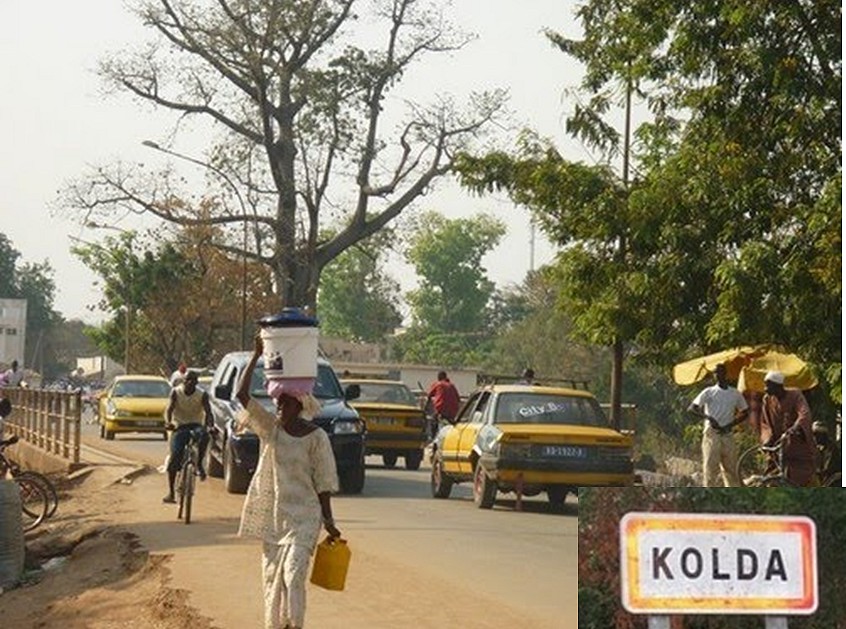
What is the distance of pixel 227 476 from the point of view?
23.4m

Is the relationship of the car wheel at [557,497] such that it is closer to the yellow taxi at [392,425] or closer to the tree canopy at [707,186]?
the tree canopy at [707,186]

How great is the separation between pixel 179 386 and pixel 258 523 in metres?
10.5

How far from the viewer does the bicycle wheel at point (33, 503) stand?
70.5 ft

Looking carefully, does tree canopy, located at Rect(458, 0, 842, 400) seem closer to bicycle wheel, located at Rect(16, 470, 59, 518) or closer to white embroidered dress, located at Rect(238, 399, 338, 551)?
bicycle wheel, located at Rect(16, 470, 59, 518)

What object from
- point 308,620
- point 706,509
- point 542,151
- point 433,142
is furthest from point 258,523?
point 433,142

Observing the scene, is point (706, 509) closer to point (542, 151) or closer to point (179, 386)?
point (179, 386)

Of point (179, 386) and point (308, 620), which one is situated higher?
point (179, 386)

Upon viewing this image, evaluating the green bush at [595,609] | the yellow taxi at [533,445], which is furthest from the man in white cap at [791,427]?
the green bush at [595,609]

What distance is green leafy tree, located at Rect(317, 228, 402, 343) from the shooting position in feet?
418

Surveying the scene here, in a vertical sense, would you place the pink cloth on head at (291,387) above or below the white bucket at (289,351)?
below

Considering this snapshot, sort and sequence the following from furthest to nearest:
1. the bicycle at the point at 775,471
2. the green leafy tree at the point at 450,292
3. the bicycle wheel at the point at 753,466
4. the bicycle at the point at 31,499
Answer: the green leafy tree at the point at 450,292
the bicycle at the point at 31,499
the bicycle wheel at the point at 753,466
the bicycle at the point at 775,471

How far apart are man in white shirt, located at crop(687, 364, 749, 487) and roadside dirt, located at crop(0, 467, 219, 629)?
19.9 feet

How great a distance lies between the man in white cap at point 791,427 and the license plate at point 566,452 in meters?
2.61

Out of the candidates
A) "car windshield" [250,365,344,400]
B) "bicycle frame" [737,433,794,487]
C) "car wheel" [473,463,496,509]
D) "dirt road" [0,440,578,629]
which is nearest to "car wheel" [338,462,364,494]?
"car windshield" [250,365,344,400]
